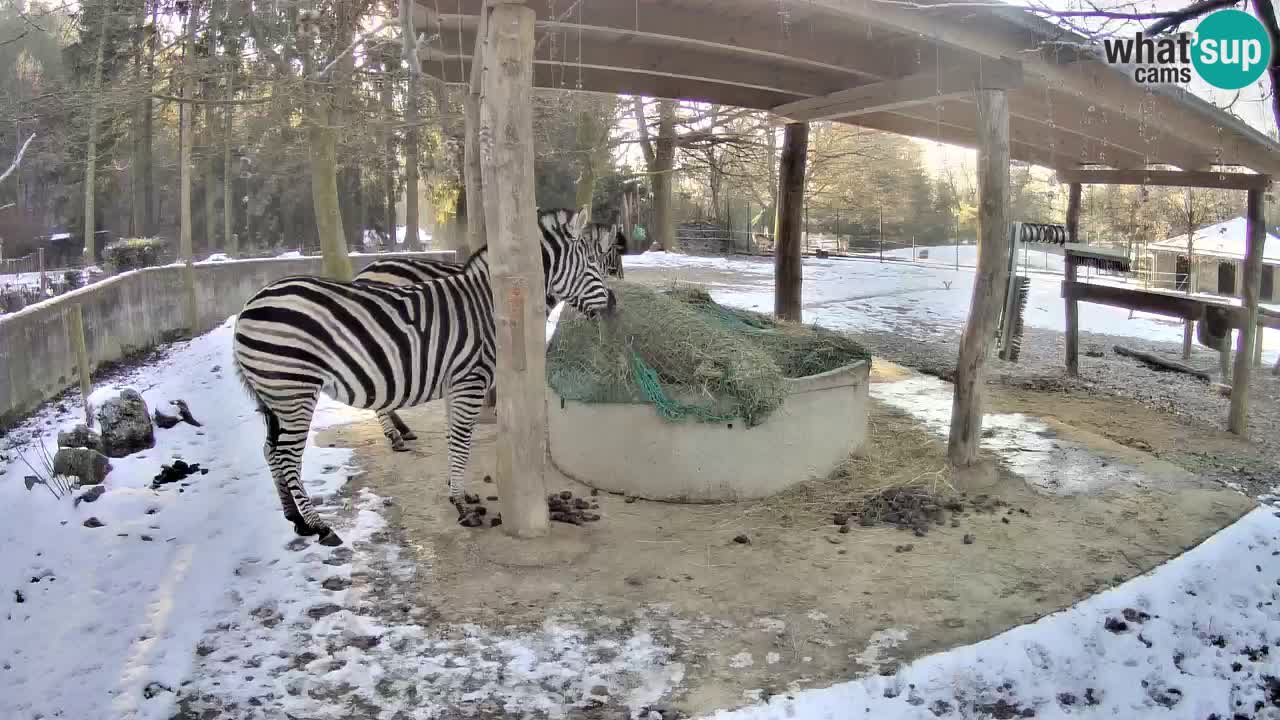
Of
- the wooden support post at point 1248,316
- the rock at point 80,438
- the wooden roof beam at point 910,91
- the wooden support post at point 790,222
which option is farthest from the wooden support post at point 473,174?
the wooden support post at point 1248,316

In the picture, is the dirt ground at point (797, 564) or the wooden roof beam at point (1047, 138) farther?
the wooden roof beam at point (1047, 138)

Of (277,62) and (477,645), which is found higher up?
(277,62)

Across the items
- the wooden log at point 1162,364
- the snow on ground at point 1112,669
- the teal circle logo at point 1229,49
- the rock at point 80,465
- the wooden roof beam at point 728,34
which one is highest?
the wooden roof beam at point 728,34

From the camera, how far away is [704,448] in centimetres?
602

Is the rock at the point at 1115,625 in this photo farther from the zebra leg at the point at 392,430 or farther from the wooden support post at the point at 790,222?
the wooden support post at the point at 790,222

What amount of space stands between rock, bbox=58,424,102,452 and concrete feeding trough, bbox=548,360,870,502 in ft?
11.8

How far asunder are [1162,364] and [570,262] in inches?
402

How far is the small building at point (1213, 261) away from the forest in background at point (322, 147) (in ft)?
3.88

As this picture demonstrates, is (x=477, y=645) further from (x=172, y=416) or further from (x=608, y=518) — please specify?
(x=172, y=416)

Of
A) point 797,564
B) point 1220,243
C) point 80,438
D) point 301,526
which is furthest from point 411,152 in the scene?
point 1220,243

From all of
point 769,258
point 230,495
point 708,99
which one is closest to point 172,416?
point 230,495

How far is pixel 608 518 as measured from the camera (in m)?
5.71

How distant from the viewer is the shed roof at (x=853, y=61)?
6.10m

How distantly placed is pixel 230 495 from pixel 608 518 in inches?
105
